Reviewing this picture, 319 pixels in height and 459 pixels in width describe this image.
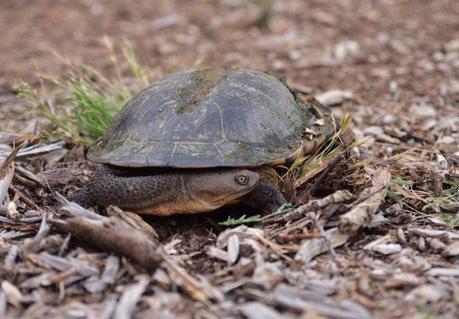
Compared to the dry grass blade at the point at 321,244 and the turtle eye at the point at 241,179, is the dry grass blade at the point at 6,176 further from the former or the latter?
the dry grass blade at the point at 321,244

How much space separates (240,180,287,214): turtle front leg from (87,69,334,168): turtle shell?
14 cm

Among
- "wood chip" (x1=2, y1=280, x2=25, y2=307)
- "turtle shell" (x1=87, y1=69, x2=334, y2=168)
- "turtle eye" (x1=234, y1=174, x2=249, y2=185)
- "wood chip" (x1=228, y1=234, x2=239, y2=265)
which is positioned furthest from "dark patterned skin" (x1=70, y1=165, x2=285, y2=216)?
"wood chip" (x1=2, y1=280, x2=25, y2=307)

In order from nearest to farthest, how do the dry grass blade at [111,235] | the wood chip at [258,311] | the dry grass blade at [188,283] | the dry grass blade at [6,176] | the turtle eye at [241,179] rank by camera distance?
→ the wood chip at [258,311]
the dry grass blade at [188,283]
the dry grass blade at [111,235]
the turtle eye at [241,179]
the dry grass blade at [6,176]

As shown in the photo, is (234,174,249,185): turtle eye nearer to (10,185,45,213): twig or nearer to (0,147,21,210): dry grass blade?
(10,185,45,213): twig

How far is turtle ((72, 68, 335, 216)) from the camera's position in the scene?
11.0ft

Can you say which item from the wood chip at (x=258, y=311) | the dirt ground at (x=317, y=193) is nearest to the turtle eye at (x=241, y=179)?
the dirt ground at (x=317, y=193)

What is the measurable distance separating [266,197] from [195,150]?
1.57 feet

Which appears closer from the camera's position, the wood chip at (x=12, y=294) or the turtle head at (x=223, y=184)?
Answer: the wood chip at (x=12, y=294)

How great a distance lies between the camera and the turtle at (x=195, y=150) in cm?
337

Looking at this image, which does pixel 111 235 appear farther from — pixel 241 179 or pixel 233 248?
pixel 241 179

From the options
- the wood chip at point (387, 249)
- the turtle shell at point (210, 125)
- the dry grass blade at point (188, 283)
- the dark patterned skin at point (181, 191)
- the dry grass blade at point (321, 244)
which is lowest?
the wood chip at point (387, 249)

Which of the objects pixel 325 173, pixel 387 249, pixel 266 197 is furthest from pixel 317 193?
pixel 387 249

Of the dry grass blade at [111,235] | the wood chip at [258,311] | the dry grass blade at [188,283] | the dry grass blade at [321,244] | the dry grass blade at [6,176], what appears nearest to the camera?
the wood chip at [258,311]

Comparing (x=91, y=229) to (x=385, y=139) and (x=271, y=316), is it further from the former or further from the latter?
(x=385, y=139)
